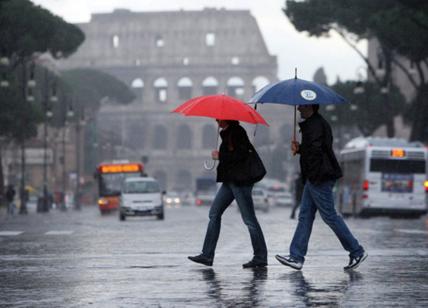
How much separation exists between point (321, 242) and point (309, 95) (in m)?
6.53

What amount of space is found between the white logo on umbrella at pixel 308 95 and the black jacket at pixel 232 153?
32.2 inches

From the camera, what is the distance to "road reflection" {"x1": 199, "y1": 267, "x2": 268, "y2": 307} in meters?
9.51

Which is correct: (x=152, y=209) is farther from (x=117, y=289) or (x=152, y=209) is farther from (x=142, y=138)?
(x=142, y=138)

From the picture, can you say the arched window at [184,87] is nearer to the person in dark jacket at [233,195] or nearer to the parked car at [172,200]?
the parked car at [172,200]

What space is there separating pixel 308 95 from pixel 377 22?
36.0 meters

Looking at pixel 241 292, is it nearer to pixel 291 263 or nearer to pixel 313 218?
pixel 291 263

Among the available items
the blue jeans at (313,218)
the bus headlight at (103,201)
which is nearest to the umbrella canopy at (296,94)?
the blue jeans at (313,218)

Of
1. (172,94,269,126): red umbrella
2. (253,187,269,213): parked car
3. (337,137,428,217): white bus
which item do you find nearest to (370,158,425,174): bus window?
(337,137,428,217): white bus

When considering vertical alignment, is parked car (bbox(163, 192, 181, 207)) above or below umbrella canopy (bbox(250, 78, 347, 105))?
below

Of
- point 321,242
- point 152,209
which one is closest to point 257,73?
point 152,209

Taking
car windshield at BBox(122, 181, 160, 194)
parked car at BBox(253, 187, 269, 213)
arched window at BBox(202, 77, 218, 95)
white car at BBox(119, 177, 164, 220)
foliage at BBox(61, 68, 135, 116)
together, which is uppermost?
arched window at BBox(202, 77, 218, 95)

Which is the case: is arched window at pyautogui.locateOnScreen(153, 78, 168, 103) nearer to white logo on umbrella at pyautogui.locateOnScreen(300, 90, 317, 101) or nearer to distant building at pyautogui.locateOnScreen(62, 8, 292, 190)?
distant building at pyautogui.locateOnScreen(62, 8, 292, 190)

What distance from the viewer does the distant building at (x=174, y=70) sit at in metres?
153

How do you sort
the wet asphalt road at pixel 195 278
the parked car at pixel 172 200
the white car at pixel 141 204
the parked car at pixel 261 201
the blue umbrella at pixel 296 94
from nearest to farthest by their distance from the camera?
the wet asphalt road at pixel 195 278, the blue umbrella at pixel 296 94, the white car at pixel 141 204, the parked car at pixel 261 201, the parked car at pixel 172 200
